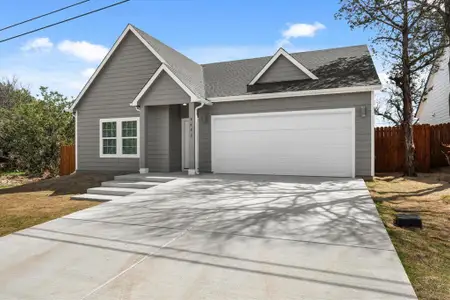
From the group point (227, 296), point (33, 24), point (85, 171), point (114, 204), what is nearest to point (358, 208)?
point (227, 296)

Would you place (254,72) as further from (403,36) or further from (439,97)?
(439,97)

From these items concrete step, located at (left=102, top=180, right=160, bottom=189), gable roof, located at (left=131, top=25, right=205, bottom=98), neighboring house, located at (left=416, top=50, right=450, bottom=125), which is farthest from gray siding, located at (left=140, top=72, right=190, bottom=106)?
neighboring house, located at (left=416, top=50, right=450, bottom=125)

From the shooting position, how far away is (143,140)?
12656mm

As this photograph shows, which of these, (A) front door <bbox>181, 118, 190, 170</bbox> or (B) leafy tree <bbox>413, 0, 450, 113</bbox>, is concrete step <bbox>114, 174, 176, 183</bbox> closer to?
(A) front door <bbox>181, 118, 190, 170</bbox>

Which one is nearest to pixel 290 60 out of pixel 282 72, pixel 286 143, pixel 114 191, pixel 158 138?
pixel 282 72

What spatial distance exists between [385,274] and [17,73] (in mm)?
43937

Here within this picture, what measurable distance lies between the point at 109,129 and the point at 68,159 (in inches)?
168

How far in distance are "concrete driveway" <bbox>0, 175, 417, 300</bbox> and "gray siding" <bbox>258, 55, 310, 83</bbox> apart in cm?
671

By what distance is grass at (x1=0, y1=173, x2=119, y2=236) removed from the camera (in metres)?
6.71

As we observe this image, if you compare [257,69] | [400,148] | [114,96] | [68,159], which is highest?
[257,69]

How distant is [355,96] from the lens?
1108cm

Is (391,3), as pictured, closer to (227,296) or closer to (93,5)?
(93,5)

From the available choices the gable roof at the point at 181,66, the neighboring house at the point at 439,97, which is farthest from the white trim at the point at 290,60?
the neighboring house at the point at 439,97

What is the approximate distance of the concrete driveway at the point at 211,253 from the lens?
10.7 ft
